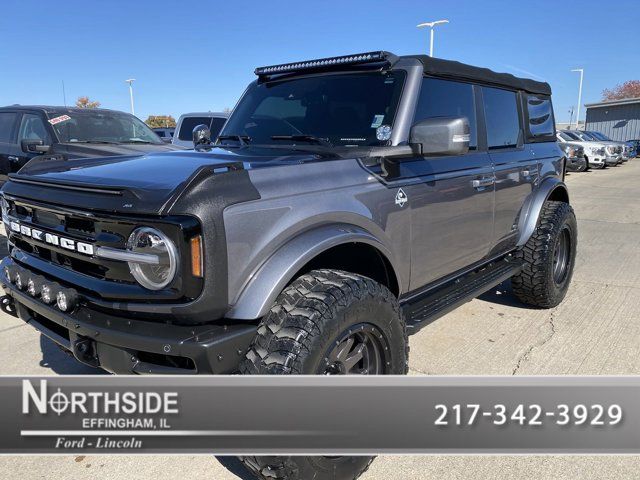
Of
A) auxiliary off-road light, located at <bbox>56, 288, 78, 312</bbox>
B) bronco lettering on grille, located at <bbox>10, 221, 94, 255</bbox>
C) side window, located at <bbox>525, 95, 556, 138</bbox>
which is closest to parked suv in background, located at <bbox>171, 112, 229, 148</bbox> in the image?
side window, located at <bbox>525, 95, 556, 138</bbox>

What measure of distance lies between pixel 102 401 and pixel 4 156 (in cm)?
738

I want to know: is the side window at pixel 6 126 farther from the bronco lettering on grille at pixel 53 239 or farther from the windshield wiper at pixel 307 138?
the windshield wiper at pixel 307 138

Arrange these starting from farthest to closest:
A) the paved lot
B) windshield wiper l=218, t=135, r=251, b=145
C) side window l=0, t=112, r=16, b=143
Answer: side window l=0, t=112, r=16, b=143 → windshield wiper l=218, t=135, r=251, b=145 → the paved lot

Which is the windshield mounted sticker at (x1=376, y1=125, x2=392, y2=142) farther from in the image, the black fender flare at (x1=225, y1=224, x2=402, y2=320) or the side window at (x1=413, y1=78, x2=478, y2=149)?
the black fender flare at (x1=225, y1=224, x2=402, y2=320)

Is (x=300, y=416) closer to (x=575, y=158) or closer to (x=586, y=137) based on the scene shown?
(x=575, y=158)

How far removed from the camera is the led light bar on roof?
309cm

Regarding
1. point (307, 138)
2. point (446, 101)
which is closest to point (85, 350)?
point (307, 138)

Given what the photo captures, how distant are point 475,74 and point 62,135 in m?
6.31

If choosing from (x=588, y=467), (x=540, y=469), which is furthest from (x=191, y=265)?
(x=588, y=467)

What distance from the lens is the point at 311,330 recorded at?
2016mm

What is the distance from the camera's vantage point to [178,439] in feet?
6.53

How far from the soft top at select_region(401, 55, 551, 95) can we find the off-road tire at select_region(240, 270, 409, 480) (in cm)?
159

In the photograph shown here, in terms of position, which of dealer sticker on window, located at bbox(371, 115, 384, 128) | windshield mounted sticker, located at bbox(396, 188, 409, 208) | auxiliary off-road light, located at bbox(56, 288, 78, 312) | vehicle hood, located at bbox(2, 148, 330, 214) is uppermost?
dealer sticker on window, located at bbox(371, 115, 384, 128)

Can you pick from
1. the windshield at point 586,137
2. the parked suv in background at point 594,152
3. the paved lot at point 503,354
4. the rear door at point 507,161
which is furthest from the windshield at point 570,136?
the rear door at point 507,161
